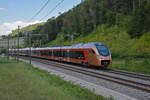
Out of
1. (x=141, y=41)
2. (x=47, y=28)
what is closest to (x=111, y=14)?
(x=141, y=41)

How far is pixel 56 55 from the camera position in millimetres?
41750

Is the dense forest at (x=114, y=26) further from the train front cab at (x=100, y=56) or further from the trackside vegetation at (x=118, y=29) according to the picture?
the train front cab at (x=100, y=56)

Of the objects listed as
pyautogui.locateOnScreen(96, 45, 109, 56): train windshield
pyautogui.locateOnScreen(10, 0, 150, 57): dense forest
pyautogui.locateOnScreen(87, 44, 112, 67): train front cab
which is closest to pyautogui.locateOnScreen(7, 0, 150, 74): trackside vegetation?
pyautogui.locateOnScreen(10, 0, 150, 57): dense forest

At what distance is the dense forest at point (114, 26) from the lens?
44.5 metres

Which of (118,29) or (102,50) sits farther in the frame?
(118,29)

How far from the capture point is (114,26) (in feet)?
228

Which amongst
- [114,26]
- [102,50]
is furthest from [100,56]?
[114,26]

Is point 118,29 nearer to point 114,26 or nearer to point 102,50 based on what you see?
point 114,26

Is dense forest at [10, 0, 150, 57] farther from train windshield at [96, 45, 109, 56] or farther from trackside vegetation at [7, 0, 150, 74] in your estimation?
train windshield at [96, 45, 109, 56]

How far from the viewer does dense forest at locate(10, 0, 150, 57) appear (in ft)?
146

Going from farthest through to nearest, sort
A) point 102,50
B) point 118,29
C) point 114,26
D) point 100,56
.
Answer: point 114,26 → point 118,29 → point 102,50 → point 100,56

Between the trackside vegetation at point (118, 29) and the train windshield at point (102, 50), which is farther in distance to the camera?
the trackside vegetation at point (118, 29)

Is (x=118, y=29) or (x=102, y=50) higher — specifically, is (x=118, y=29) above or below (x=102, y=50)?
above

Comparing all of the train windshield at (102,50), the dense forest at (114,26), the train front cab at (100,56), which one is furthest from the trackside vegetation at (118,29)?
the train windshield at (102,50)
